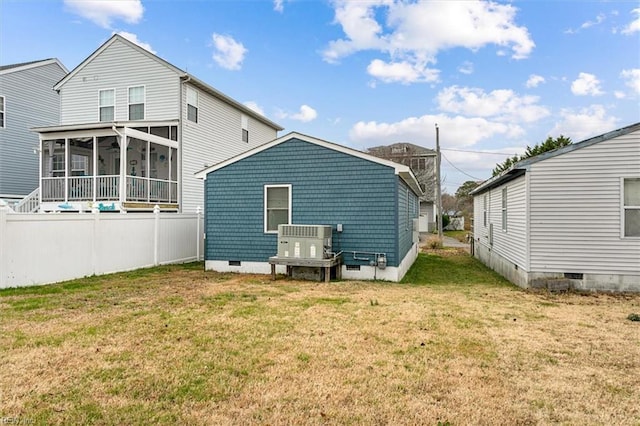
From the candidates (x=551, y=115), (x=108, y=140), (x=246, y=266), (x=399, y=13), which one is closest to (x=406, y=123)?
(x=551, y=115)

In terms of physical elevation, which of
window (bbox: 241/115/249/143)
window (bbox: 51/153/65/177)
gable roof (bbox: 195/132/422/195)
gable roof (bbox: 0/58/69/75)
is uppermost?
gable roof (bbox: 0/58/69/75)

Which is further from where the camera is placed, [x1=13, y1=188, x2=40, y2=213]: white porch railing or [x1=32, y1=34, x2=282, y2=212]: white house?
[x1=13, y1=188, x2=40, y2=213]: white porch railing

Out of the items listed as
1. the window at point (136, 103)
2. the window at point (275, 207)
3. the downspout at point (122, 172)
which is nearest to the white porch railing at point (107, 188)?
the downspout at point (122, 172)

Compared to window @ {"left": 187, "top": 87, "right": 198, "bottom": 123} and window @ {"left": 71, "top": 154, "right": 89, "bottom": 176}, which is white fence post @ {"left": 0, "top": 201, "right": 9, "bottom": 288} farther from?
window @ {"left": 71, "top": 154, "right": 89, "bottom": 176}

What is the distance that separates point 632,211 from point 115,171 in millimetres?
17428

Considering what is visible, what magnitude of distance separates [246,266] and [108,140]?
9.31 metres

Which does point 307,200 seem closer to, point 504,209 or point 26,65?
point 504,209

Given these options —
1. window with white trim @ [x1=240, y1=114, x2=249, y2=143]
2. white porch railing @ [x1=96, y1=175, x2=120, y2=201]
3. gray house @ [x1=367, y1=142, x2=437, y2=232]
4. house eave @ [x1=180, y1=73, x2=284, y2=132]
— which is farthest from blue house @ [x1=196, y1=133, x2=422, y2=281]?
gray house @ [x1=367, y1=142, x2=437, y2=232]

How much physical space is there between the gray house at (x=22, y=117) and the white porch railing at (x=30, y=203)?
318 cm

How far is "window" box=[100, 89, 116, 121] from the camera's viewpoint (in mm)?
16203

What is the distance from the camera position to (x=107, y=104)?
1630 centimetres

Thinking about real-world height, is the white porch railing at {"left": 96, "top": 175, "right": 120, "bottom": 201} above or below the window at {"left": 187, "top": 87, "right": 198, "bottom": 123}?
below

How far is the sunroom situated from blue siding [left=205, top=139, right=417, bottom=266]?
3965 mm

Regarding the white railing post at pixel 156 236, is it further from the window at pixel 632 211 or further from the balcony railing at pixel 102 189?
the window at pixel 632 211
